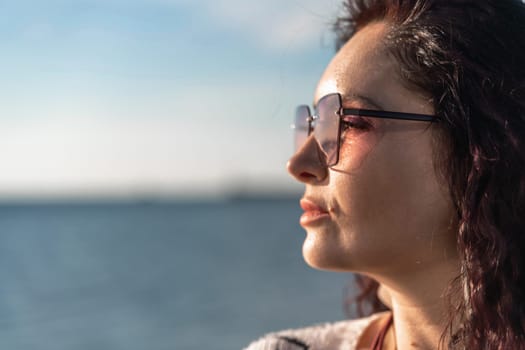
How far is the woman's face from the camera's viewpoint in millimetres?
2395

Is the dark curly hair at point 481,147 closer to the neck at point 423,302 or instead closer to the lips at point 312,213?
the neck at point 423,302

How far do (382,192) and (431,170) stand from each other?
0.61ft

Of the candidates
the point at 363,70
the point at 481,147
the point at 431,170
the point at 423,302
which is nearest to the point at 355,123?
the point at 363,70

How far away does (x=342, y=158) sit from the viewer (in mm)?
2494

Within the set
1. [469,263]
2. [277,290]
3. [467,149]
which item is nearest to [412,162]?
[467,149]

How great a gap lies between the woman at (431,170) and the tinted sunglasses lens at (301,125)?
0.56 ft

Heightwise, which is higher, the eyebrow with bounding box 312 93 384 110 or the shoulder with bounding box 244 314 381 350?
the eyebrow with bounding box 312 93 384 110

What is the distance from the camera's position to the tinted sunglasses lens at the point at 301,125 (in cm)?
278

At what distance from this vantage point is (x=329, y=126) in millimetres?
2547

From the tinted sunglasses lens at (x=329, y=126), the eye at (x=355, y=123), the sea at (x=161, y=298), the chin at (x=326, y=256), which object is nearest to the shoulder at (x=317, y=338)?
the chin at (x=326, y=256)

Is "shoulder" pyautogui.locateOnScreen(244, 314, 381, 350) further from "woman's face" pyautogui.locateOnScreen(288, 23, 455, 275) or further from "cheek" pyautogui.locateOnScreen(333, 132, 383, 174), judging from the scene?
"cheek" pyautogui.locateOnScreen(333, 132, 383, 174)

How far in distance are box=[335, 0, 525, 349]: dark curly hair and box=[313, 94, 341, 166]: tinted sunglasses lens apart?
28cm

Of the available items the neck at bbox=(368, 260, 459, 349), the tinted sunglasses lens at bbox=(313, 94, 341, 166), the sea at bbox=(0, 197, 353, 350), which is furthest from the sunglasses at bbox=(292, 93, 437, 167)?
the sea at bbox=(0, 197, 353, 350)

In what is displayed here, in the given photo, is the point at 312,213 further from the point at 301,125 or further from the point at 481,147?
the point at 481,147
